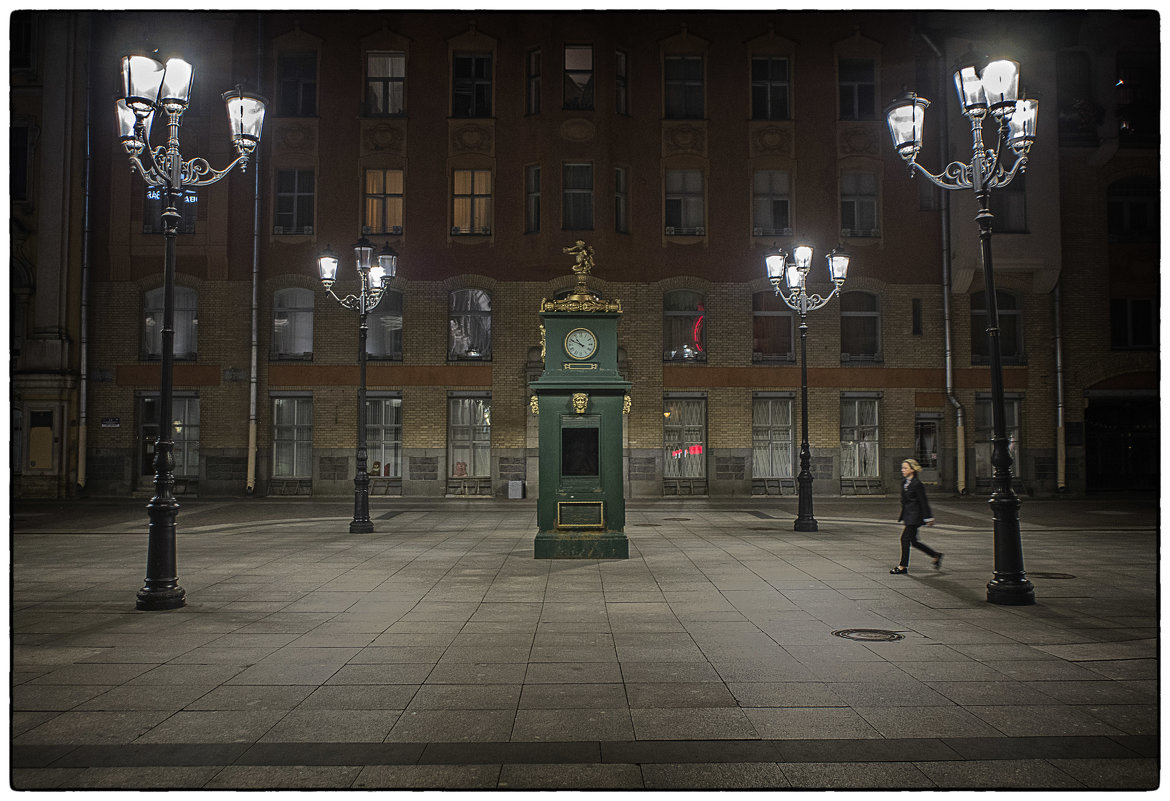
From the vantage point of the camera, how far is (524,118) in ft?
86.0

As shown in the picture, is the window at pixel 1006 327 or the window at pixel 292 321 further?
the window at pixel 1006 327

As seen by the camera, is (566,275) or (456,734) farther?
(566,275)

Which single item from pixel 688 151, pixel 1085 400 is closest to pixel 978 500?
pixel 1085 400

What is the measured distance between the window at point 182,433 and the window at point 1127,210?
104 feet

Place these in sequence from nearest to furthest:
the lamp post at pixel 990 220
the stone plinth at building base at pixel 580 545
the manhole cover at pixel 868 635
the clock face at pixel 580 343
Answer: the manhole cover at pixel 868 635
the lamp post at pixel 990 220
the stone plinth at building base at pixel 580 545
the clock face at pixel 580 343

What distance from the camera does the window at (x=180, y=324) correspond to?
87.6ft

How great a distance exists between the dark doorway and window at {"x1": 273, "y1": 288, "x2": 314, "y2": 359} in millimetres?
26897

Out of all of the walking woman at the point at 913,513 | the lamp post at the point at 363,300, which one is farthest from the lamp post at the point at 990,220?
the lamp post at the point at 363,300

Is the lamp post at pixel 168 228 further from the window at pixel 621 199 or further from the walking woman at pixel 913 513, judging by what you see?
the window at pixel 621 199

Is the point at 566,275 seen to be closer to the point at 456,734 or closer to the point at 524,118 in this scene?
the point at 524,118

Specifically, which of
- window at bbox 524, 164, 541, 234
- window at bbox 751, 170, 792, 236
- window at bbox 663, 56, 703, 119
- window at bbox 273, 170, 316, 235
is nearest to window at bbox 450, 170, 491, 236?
window at bbox 524, 164, 541, 234

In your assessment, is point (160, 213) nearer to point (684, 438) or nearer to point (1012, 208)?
point (684, 438)

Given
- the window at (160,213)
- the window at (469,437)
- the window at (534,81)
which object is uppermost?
the window at (534,81)

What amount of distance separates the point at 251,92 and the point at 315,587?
668cm
